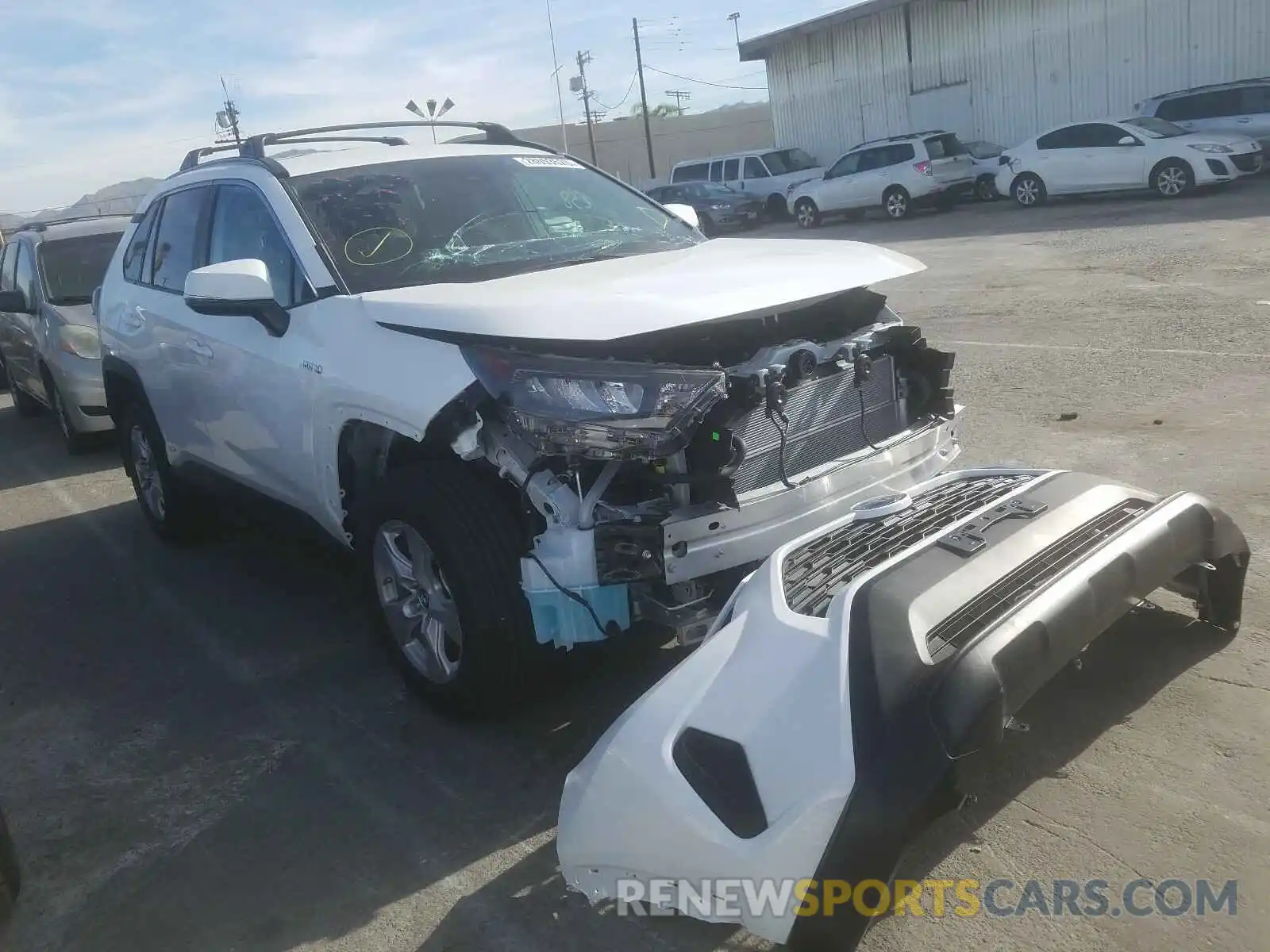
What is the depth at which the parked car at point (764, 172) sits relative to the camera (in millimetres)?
27766

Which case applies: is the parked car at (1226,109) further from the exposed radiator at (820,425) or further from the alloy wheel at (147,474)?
the alloy wheel at (147,474)

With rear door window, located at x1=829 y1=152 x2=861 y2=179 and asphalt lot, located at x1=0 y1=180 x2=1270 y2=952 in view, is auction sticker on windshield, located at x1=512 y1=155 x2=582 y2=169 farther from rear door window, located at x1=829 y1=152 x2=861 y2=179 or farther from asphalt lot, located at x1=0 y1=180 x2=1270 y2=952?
rear door window, located at x1=829 y1=152 x2=861 y2=179

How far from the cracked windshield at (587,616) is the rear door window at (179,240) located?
1.2 inches

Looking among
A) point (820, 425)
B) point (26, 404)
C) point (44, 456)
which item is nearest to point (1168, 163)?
point (26, 404)

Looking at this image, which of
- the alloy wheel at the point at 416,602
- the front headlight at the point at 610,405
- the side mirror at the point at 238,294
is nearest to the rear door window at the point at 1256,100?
the side mirror at the point at 238,294

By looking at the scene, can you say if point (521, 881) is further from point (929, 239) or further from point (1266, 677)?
point (929, 239)

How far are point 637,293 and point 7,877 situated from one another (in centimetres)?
243

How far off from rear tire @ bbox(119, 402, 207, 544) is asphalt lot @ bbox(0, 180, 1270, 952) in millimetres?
157

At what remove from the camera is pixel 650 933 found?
282 cm

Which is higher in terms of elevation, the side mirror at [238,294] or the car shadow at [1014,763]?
the side mirror at [238,294]

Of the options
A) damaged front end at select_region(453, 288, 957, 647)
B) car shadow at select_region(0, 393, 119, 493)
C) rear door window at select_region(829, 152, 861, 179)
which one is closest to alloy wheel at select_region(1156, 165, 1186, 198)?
rear door window at select_region(829, 152, 861, 179)

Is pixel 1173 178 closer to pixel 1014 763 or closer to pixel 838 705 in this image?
pixel 1014 763

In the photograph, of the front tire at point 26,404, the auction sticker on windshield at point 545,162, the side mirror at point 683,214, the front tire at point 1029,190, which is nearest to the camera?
the auction sticker on windshield at point 545,162

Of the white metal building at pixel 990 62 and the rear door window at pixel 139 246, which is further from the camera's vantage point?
the white metal building at pixel 990 62
